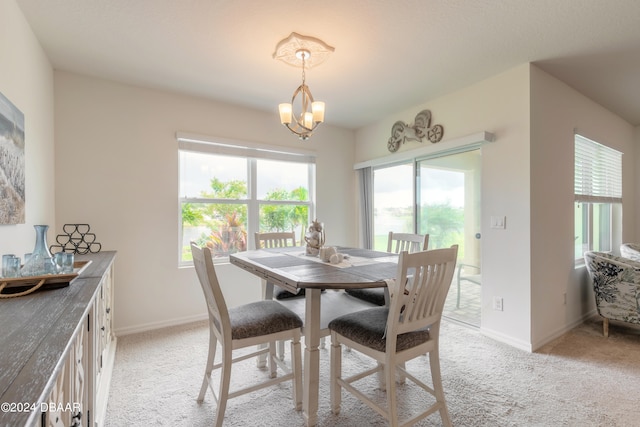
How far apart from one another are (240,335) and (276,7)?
6.23 feet

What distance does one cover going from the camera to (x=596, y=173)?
3.49 metres

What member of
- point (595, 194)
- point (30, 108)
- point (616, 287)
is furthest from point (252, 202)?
point (595, 194)

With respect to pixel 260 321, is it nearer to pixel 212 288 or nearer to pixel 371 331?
pixel 212 288

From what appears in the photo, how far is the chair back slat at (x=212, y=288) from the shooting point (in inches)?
59.6

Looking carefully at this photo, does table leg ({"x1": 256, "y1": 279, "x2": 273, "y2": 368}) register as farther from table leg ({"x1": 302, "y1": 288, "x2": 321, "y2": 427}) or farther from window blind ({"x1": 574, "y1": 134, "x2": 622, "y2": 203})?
Result: window blind ({"x1": 574, "y1": 134, "x2": 622, "y2": 203})

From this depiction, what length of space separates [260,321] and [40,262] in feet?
3.62

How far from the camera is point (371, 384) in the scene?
2.04m

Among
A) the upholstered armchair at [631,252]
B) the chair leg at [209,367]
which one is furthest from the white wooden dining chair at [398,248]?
the upholstered armchair at [631,252]

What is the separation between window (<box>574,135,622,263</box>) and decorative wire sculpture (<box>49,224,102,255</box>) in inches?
185

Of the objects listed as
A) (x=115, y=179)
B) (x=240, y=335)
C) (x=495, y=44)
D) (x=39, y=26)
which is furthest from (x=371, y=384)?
(x=39, y=26)

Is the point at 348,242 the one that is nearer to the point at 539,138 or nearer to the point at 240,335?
the point at 539,138

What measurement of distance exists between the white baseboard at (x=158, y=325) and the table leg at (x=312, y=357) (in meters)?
1.96

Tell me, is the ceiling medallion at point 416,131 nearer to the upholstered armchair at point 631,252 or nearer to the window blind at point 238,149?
the window blind at point 238,149

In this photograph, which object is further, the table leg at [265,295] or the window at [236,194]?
the window at [236,194]
